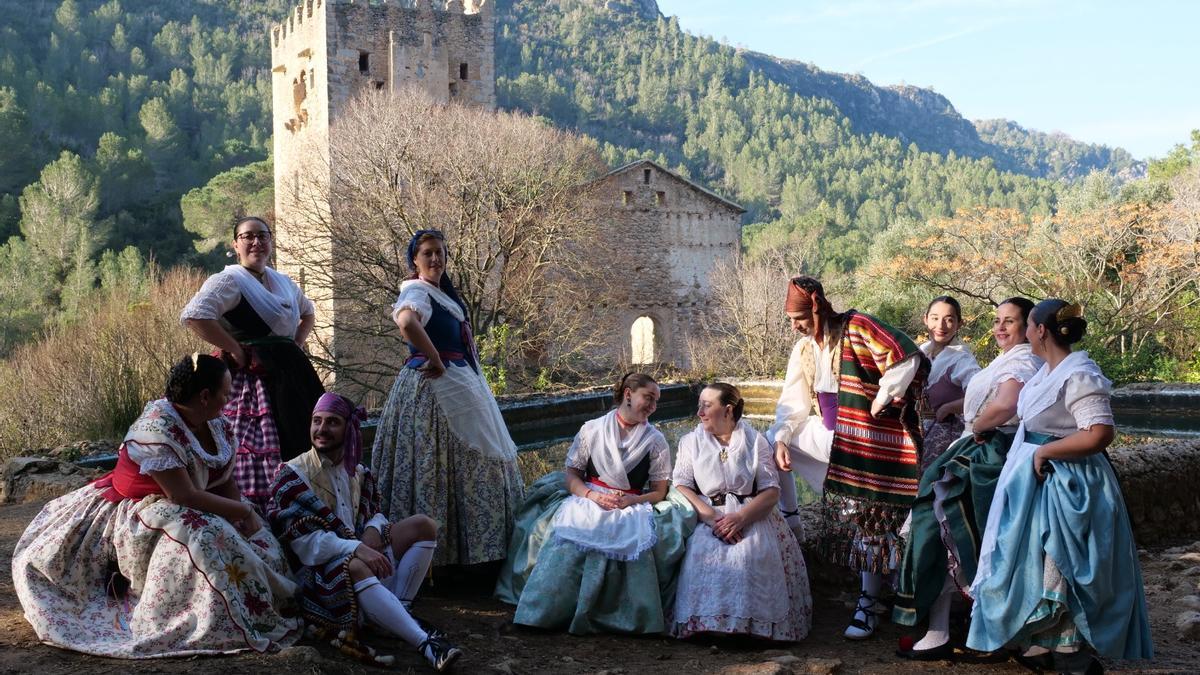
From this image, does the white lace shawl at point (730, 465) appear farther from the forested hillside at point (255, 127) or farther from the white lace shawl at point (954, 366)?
the forested hillside at point (255, 127)

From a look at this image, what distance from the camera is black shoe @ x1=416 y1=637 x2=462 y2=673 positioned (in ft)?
11.2

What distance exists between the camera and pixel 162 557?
334 centimetres

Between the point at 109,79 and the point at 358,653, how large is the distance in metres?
64.2

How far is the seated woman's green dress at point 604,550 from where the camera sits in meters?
4.17

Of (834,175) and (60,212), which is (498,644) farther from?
(834,175)

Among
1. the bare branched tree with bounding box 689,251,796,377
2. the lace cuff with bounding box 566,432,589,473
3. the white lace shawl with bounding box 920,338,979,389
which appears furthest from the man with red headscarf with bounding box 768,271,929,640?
the bare branched tree with bounding box 689,251,796,377

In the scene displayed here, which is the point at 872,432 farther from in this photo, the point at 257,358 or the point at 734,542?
the point at 257,358

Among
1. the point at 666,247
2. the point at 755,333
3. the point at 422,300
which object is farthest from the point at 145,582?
the point at 666,247

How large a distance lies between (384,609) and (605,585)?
1.03 m

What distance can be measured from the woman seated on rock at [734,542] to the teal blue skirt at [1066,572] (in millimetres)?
815

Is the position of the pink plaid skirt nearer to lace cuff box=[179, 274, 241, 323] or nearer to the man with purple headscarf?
lace cuff box=[179, 274, 241, 323]

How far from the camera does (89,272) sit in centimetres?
3819

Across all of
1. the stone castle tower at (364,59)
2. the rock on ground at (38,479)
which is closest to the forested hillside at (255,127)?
the stone castle tower at (364,59)

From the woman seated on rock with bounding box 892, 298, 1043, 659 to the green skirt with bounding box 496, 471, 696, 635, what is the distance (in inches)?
36.6
